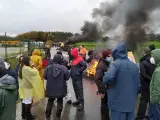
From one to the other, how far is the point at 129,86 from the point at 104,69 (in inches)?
66.6

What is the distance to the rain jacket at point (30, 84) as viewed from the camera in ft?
23.4

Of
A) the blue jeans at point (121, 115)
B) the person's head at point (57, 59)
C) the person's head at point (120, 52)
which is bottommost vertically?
the blue jeans at point (121, 115)

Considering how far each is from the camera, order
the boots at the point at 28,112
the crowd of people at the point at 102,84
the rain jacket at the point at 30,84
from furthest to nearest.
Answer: the boots at the point at 28,112
the rain jacket at the point at 30,84
the crowd of people at the point at 102,84

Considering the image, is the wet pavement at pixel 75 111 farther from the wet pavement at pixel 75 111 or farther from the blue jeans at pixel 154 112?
the blue jeans at pixel 154 112

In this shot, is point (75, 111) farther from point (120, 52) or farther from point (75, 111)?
point (120, 52)

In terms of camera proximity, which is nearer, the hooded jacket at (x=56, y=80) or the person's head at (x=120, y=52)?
the person's head at (x=120, y=52)

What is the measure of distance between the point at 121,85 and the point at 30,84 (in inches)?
105

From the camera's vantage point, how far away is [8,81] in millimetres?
4242

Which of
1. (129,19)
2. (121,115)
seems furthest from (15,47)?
(121,115)

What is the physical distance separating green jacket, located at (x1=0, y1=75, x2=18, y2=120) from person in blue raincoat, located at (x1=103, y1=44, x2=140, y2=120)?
5.40ft

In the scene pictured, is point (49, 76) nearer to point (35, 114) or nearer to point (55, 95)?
point (55, 95)

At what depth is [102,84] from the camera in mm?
5961

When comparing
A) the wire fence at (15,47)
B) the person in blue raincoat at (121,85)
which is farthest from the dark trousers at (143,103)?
the wire fence at (15,47)

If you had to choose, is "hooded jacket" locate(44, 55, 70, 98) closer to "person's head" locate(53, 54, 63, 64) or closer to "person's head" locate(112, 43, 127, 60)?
"person's head" locate(53, 54, 63, 64)
